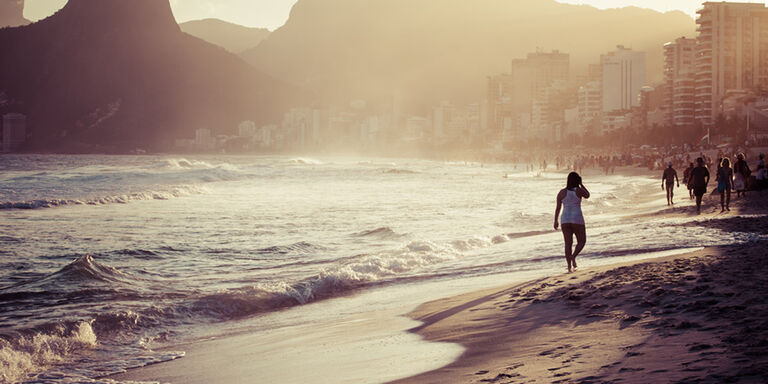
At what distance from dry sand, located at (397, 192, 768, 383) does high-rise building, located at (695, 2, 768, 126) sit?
134 m

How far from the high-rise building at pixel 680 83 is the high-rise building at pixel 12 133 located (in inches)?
5589

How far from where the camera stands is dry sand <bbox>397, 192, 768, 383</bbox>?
13.8 feet

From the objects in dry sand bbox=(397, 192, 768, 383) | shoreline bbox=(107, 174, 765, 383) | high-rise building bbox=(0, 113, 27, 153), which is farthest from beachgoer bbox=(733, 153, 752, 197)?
high-rise building bbox=(0, 113, 27, 153)

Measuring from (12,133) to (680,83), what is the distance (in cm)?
14600

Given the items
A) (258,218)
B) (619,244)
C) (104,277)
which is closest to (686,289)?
(619,244)

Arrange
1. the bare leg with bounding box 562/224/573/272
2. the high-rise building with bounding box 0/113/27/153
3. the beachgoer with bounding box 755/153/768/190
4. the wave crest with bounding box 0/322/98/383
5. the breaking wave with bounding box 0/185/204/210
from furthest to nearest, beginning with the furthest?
the high-rise building with bounding box 0/113/27/153
the breaking wave with bounding box 0/185/204/210
the beachgoer with bounding box 755/153/768/190
the bare leg with bounding box 562/224/573/272
the wave crest with bounding box 0/322/98/383

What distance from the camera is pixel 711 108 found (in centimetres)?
12706

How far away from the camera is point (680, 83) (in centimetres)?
13512

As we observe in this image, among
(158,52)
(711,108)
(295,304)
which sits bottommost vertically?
(295,304)

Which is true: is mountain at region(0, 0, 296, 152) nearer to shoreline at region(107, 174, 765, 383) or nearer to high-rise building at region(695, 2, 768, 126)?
high-rise building at region(695, 2, 768, 126)

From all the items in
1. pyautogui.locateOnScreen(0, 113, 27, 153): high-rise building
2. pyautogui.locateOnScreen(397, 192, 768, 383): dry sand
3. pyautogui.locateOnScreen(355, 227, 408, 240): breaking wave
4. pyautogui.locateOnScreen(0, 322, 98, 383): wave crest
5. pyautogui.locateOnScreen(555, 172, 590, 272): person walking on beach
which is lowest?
pyautogui.locateOnScreen(0, 322, 98, 383): wave crest

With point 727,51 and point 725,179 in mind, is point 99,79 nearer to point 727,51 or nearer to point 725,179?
point 727,51

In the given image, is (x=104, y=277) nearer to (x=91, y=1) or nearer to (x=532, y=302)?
(x=532, y=302)

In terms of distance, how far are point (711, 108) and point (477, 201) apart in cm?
11528
